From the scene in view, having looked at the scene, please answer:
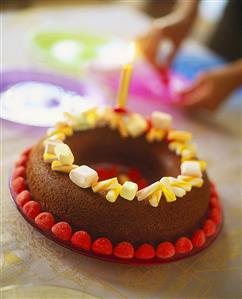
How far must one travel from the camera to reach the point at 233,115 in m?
1.57

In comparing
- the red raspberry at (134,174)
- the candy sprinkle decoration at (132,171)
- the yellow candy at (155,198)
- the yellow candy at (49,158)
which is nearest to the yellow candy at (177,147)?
the candy sprinkle decoration at (132,171)

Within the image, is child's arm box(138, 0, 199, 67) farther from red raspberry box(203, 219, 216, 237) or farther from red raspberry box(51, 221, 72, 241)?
red raspberry box(51, 221, 72, 241)

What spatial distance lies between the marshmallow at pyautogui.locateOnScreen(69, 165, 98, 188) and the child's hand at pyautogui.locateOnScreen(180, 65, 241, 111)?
0.66m

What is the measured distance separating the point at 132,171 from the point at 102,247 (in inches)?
12.1

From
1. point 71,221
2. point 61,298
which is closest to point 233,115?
point 71,221

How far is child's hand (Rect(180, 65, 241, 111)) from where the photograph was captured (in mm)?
1445

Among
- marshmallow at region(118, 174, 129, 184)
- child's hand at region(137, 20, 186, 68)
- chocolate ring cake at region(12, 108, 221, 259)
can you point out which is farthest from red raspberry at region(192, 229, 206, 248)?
child's hand at region(137, 20, 186, 68)

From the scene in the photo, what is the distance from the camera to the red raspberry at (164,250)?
0.91 m

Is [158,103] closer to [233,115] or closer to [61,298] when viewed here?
[233,115]

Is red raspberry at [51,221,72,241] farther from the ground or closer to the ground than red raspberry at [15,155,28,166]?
farther from the ground

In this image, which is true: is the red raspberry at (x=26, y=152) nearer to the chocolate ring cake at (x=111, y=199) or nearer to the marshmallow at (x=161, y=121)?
the chocolate ring cake at (x=111, y=199)

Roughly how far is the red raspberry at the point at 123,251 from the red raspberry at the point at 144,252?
2 cm

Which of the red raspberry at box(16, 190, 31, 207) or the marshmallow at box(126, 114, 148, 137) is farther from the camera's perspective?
the marshmallow at box(126, 114, 148, 137)

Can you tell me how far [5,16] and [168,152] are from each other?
1.00 metres
